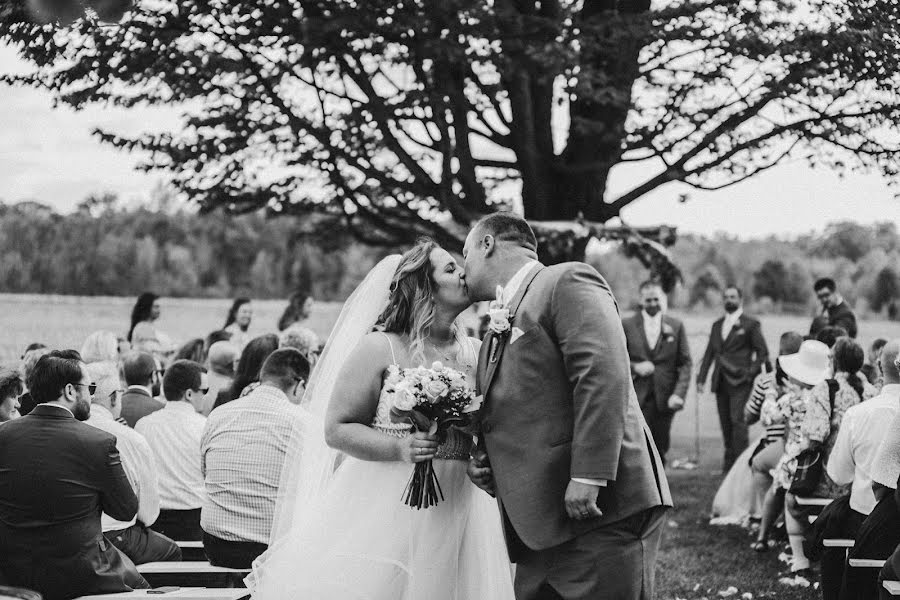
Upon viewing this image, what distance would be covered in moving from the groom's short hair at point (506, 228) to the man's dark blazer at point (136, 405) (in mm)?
3914

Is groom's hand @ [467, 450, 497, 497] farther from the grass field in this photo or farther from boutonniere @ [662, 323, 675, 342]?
boutonniere @ [662, 323, 675, 342]

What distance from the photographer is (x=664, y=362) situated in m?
12.0

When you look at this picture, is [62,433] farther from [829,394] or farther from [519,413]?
[829,394]

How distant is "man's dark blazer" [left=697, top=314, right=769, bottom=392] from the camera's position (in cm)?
1257

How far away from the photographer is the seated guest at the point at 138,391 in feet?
24.0

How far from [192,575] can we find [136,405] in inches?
73.1

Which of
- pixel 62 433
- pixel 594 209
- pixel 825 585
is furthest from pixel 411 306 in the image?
pixel 594 209

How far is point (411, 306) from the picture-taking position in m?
4.77

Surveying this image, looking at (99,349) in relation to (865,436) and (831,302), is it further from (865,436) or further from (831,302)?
(831,302)

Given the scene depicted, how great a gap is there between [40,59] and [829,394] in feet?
26.9

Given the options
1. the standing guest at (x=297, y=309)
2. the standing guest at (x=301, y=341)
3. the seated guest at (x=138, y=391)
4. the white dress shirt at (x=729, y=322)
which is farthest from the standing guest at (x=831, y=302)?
the seated guest at (x=138, y=391)

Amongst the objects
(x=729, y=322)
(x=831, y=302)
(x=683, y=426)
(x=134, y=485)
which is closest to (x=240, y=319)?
(x=729, y=322)

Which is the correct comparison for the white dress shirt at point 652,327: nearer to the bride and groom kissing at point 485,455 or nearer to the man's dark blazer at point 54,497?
the bride and groom kissing at point 485,455

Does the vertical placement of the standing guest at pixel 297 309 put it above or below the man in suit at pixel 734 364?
above
